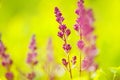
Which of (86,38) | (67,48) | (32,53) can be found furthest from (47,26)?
(86,38)

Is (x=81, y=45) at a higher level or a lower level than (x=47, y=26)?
lower

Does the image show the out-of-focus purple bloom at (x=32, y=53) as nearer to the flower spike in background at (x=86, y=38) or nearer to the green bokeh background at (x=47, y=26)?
the flower spike in background at (x=86, y=38)

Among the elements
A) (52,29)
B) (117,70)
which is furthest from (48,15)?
(117,70)

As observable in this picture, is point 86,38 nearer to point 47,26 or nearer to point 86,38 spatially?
point 86,38

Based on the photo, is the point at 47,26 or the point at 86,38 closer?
the point at 86,38

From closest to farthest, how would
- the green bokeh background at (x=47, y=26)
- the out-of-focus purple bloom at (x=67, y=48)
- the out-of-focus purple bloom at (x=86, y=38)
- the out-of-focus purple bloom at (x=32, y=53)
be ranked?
the out-of-focus purple bloom at (x=86, y=38) < the out-of-focus purple bloom at (x=67, y=48) < the out-of-focus purple bloom at (x=32, y=53) < the green bokeh background at (x=47, y=26)

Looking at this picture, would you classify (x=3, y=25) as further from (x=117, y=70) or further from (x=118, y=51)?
(x=117, y=70)

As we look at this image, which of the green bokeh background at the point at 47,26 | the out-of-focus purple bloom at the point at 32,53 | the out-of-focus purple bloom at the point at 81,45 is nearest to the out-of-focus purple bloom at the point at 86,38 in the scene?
the out-of-focus purple bloom at the point at 81,45

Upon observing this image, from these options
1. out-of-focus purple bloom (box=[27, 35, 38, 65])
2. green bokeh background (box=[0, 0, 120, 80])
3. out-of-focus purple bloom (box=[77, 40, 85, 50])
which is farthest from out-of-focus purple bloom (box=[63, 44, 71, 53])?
green bokeh background (box=[0, 0, 120, 80])

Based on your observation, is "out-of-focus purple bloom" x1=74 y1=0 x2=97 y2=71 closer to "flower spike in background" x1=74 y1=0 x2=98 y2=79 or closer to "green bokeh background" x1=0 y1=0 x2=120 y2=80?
"flower spike in background" x1=74 y1=0 x2=98 y2=79
